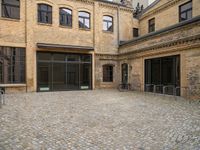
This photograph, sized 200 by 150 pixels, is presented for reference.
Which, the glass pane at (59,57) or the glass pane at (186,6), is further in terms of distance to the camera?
the glass pane at (59,57)


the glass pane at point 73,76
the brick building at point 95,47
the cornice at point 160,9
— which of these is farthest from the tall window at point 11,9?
the cornice at point 160,9

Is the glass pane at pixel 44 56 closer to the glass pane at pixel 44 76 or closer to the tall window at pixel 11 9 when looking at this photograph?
the glass pane at pixel 44 76

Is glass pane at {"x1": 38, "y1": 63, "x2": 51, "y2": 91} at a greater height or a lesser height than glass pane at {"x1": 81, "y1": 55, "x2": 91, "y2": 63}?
lesser

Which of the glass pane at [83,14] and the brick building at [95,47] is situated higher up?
the glass pane at [83,14]

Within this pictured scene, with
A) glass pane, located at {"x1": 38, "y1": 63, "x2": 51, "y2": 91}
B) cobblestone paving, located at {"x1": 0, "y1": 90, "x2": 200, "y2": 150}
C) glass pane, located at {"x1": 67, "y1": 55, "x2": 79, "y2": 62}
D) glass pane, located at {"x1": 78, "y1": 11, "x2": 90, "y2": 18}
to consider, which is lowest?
cobblestone paving, located at {"x1": 0, "y1": 90, "x2": 200, "y2": 150}

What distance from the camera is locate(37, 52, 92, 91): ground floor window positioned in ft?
54.0

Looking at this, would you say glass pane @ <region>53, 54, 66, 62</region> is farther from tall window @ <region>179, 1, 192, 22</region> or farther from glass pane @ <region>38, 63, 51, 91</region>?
tall window @ <region>179, 1, 192, 22</region>

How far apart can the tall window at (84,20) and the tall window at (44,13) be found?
286 cm

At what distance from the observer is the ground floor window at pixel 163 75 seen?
1345 centimetres

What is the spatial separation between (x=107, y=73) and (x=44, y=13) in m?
8.22

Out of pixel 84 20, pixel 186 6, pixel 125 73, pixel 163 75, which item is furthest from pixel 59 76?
pixel 186 6

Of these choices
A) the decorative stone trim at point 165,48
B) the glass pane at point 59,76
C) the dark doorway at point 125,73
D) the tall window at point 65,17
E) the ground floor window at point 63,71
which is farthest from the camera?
the dark doorway at point 125,73

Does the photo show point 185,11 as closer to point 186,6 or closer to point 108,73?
point 186,6

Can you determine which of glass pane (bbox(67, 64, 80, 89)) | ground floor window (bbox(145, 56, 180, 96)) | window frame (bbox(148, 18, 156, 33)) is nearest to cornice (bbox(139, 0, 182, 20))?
window frame (bbox(148, 18, 156, 33))
